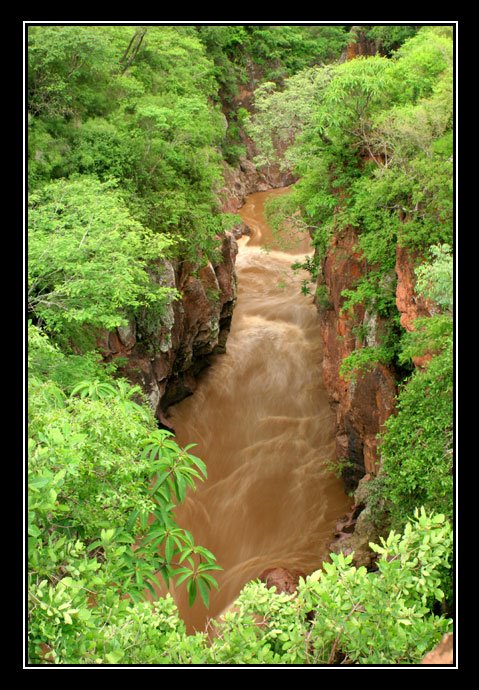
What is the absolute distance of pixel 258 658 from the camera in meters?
5.07

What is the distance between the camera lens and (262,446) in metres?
19.0

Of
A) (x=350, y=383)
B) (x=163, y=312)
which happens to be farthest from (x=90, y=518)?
(x=350, y=383)

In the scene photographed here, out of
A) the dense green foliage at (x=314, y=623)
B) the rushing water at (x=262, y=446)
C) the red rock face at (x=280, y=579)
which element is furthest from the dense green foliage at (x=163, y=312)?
the rushing water at (x=262, y=446)

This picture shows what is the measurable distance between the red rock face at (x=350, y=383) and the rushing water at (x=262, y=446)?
1.44 m

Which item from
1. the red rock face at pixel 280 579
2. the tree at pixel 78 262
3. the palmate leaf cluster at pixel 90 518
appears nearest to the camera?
the palmate leaf cluster at pixel 90 518

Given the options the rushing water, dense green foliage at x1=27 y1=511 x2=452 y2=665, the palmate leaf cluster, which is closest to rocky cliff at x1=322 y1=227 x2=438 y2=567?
the rushing water

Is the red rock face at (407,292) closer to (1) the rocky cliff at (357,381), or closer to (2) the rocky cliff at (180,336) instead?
(1) the rocky cliff at (357,381)

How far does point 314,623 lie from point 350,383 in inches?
427

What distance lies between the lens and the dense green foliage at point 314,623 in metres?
4.96

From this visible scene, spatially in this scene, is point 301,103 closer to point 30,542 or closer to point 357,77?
point 357,77

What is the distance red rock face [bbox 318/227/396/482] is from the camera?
14.0 m

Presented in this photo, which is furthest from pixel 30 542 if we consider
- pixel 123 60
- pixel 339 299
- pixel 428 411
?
pixel 123 60

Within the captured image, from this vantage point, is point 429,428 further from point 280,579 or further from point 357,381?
point 280,579

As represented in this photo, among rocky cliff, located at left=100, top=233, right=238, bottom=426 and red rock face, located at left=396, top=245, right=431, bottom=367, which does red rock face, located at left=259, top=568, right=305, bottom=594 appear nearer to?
rocky cliff, located at left=100, top=233, right=238, bottom=426
